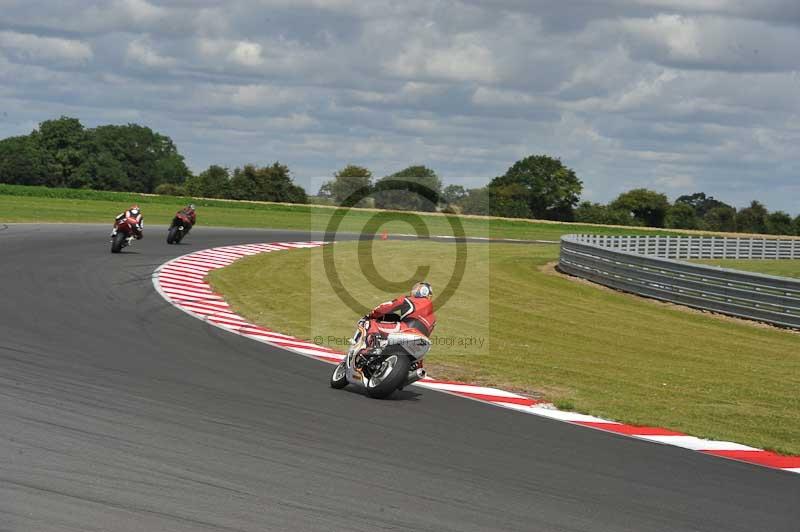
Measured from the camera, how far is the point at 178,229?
34.9m

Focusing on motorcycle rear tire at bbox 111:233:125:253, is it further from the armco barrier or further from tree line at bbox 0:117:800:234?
tree line at bbox 0:117:800:234

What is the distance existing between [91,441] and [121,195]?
6500 cm

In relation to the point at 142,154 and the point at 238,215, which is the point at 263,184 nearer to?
the point at 238,215

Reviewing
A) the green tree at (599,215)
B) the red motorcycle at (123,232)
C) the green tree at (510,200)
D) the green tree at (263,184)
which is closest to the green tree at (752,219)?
the green tree at (599,215)

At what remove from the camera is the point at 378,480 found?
769cm

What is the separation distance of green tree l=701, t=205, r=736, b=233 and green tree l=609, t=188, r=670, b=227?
5.08m

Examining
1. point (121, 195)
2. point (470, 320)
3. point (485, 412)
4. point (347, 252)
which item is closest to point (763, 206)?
point (121, 195)

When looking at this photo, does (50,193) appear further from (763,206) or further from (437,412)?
(763,206)

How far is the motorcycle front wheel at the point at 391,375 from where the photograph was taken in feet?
37.2

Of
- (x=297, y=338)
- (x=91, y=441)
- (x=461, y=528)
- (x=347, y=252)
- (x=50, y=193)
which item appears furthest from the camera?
(x=50, y=193)

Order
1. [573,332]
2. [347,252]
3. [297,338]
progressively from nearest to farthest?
[297,338] < [573,332] < [347,252]

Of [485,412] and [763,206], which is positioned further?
[763,206]

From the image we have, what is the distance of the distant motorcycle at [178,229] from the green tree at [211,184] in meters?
69.3

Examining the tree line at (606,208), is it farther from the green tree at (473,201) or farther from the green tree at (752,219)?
the green tree at (473,201)
